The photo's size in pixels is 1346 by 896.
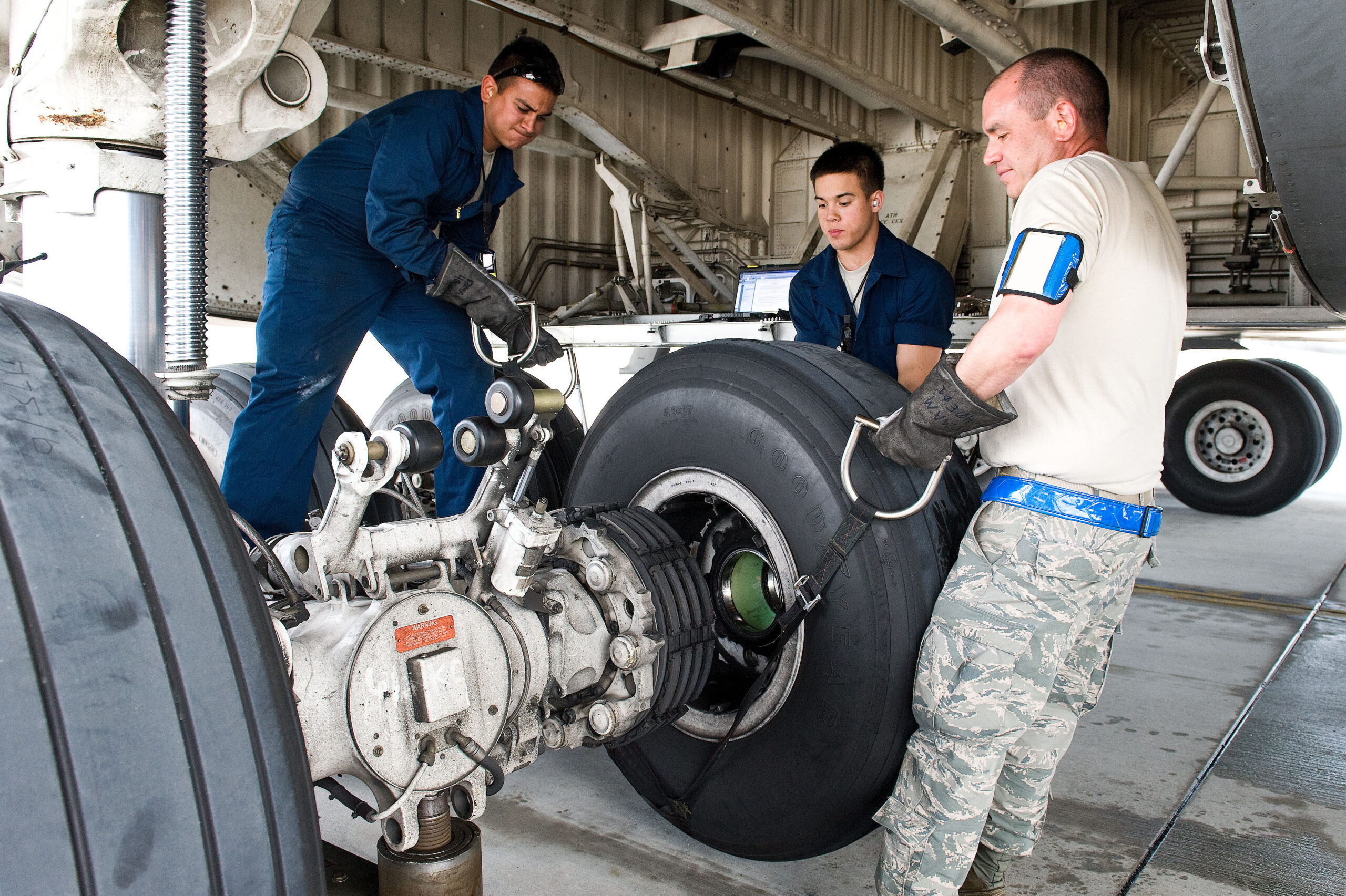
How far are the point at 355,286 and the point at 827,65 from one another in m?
4.48

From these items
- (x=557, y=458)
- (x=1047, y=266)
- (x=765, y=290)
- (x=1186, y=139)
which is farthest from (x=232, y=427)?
(x=1186, y=139)

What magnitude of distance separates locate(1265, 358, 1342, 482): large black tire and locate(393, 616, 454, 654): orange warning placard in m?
5.83

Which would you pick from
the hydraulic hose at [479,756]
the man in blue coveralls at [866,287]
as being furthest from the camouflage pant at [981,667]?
the man in blue coveralls at [866,287]

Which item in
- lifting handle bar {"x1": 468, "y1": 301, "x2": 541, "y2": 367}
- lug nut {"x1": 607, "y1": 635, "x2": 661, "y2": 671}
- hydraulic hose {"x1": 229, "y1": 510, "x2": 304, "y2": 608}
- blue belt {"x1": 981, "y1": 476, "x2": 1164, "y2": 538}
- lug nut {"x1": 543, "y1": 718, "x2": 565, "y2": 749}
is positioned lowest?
lug nut {"x1": 543, "y1": 718, "x2": 565, "y2": 749}

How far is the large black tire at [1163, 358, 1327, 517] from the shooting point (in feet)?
17.4

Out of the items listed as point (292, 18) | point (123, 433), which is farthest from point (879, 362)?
point (123, 433)

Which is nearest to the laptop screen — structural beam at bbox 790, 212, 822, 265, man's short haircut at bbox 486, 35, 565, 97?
structural beam at bbox 790, 212, 822, 265

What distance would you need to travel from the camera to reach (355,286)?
2.17 meters

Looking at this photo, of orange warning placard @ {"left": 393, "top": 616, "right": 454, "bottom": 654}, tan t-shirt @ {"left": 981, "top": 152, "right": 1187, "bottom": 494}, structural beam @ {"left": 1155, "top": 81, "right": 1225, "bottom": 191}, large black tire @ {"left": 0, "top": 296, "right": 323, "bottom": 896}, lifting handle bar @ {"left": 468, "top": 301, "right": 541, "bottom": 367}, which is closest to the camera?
large black tire @ {"left": 0, "top": 296, "right": 323, "bottom": 896}

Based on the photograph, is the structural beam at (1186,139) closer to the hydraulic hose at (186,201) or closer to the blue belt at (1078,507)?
the blue belt at (1078,507)

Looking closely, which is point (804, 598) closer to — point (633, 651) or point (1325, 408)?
point (633, 651)

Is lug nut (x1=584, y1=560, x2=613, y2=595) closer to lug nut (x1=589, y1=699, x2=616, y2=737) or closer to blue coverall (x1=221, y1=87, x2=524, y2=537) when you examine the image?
lug nut (x1=589, y1=699, x2=616, y2=737)

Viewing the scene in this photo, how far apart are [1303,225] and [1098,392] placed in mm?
419

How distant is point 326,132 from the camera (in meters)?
5.77
